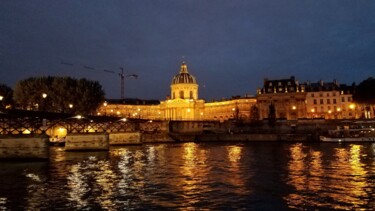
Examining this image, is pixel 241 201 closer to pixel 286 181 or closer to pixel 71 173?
pixel 286 181

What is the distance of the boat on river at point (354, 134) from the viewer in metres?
90.0

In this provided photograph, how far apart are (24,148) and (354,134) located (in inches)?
3019

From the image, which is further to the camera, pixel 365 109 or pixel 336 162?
pixel 365 109

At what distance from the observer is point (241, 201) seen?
25.4 meters

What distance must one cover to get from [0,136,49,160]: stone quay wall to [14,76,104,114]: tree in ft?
132

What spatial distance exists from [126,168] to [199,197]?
19.8 m

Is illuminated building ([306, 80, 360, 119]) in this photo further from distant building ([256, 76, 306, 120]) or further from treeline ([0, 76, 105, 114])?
treeline ([0, 76, 105, 114])

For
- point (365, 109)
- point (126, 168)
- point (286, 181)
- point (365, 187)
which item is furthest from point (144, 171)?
point (365, 109)

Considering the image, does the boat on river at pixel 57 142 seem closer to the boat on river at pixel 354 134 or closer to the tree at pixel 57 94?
the tree at pixel 57 94

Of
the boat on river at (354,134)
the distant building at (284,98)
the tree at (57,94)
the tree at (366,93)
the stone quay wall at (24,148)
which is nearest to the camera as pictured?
the stone quay wall at (24,148)

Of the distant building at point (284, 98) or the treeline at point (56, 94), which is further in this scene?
the distant building at point (284, 98)

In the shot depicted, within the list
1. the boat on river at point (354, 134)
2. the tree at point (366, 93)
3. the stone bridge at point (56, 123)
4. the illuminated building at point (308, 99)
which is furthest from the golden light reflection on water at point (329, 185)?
the illuminated building at point (308, 99)

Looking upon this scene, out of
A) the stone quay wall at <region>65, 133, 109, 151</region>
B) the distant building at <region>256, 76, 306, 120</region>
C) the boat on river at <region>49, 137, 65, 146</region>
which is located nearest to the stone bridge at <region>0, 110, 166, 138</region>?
the boat on river at <region>49, 137, 65, 146</region>

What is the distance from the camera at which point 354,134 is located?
98875 mm
